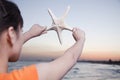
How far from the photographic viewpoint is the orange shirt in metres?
0.52

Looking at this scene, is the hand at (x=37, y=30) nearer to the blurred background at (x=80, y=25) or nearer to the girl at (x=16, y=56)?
the girl at (x=16, y=56)

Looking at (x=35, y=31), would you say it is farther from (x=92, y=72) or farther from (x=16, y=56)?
(x=92, y=72)

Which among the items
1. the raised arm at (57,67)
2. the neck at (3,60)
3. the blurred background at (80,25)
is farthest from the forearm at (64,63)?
the blurred background at (80,25)

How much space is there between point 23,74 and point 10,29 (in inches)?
3.9

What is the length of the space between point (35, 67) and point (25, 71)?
22 millimetres

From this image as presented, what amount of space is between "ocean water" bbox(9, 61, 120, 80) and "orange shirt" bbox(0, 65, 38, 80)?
1449mm

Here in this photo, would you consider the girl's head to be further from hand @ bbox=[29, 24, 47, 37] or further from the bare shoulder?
hand @ bbox=[29, 24, 47, 37]

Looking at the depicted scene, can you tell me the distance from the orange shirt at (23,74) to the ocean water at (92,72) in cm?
145

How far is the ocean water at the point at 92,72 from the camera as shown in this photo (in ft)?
6.63

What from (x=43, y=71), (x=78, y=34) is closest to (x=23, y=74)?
(x=43, y=71)

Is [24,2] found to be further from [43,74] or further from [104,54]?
[43,74]

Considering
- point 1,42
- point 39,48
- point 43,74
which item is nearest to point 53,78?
point 43,74

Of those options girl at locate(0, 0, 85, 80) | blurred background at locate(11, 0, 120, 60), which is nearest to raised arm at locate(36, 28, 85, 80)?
girl at locate(0, 0, 85, 80)

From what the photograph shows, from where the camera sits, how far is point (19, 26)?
0.58 meters
